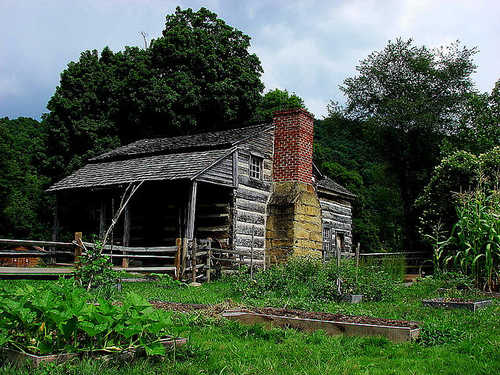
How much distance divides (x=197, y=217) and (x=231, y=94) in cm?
1515

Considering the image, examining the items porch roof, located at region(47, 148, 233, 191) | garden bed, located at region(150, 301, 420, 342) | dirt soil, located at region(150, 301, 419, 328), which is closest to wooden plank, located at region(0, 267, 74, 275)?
dirt soil, located at region(150, 301, 419, 328)

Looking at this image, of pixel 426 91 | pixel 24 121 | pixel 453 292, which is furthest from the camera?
pixel 24 121

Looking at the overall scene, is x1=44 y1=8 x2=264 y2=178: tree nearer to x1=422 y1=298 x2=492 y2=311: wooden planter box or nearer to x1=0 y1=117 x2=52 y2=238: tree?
x1=0 y1=117 x2=52 y2=238: tree

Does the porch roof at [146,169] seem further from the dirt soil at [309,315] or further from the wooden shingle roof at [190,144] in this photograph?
the dirt soil at [309,315]

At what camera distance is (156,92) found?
1227 inches

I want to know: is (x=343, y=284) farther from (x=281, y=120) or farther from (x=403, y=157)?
(x=403, y=157)

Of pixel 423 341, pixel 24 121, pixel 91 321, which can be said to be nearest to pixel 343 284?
pixel 423 341

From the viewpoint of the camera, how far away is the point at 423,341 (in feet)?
18.4

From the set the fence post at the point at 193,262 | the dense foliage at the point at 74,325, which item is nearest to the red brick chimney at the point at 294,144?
the fence post at the point at 193,262

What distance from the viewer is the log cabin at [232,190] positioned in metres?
18.1

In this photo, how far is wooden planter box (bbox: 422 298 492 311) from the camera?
8.19 meters

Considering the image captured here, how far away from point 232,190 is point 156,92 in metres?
14.9

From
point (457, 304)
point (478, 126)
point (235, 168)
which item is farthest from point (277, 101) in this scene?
point (457, 304)

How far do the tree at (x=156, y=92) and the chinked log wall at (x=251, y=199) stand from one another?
1318 centimetres
